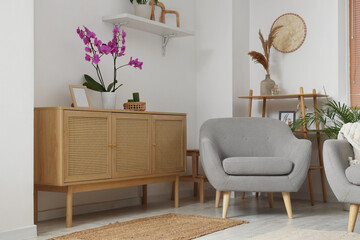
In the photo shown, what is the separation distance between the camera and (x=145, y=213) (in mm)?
4035

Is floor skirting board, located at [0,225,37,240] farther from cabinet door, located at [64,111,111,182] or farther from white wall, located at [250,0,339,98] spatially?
white wall, located at [250,0,339,98]

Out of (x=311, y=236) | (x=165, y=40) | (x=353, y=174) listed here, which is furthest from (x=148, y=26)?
(x=311, y=236)

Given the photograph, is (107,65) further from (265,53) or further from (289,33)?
(289,33)

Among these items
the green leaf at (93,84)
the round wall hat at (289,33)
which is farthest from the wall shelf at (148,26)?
the round wall hat at (289,33)

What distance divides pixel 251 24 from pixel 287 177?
7.26ft

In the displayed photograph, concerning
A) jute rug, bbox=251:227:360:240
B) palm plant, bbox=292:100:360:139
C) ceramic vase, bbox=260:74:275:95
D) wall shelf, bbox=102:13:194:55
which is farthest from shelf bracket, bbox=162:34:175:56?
jute rug, bbox=251:227:360:240

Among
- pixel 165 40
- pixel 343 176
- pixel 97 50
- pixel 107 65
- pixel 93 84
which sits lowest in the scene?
pixel 343 176

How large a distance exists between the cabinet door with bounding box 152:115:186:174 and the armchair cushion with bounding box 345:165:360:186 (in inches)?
63.2

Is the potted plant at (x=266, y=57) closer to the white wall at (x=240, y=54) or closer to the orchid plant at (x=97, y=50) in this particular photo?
the white wall at (x=240, y=54)

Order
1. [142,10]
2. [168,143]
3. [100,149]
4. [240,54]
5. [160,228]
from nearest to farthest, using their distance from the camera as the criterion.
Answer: [160,228], [100,149], [168,143], [142,10], [240,54]

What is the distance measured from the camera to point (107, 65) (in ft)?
14.1

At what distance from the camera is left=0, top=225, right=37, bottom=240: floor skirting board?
296 cm

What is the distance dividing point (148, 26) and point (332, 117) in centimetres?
188

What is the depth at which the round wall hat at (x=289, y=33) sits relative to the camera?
5.02 metres
